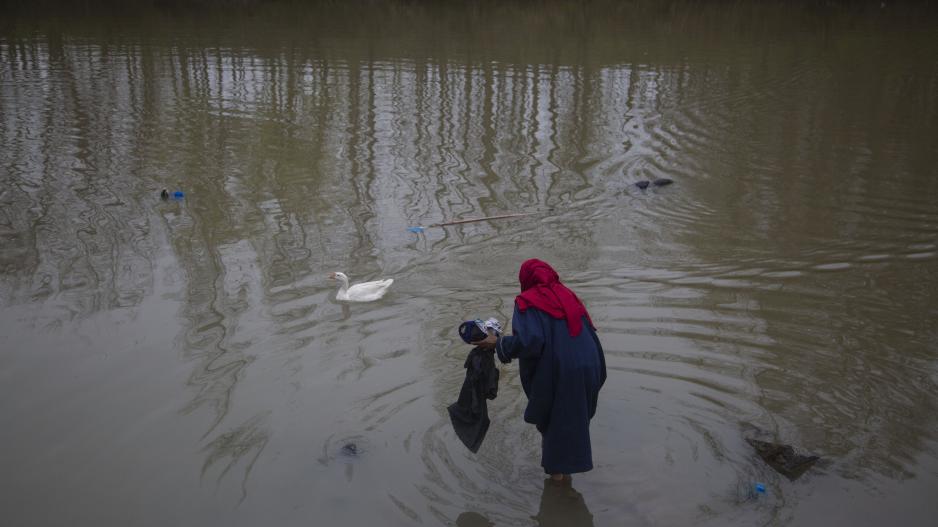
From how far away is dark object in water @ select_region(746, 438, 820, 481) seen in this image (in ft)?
17.9

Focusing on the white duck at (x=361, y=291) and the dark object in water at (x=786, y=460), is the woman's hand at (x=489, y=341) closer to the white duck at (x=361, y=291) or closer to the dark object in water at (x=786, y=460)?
the dark object in water at (x=786, y=460)

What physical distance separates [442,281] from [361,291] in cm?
96

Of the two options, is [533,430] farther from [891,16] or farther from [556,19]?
[891,16]

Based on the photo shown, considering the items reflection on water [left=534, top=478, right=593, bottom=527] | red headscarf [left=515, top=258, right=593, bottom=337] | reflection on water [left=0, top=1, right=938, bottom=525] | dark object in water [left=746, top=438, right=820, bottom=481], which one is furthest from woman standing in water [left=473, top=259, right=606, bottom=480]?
dark object in water [left=746, top=438, right=820, bottom=481]

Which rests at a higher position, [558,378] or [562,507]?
[558,378]

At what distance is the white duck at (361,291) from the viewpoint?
26.3 feet

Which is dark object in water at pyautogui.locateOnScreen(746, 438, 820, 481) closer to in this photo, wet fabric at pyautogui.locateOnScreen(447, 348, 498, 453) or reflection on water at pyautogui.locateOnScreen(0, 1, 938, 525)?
reflection on water at pyautogui.locateOnScreen(0, 1, 938, 525)

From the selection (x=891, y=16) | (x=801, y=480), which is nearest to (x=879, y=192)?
(x=801, y=480)

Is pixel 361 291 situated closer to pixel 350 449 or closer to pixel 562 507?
pixel 350 449

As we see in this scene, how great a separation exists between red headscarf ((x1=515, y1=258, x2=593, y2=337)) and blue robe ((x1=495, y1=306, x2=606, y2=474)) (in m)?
0.05

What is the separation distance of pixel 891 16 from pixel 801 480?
2666 centimetres

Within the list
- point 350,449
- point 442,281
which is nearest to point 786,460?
point 350,449

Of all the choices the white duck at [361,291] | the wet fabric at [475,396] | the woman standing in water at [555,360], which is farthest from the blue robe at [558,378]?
the white duck at [361,291]

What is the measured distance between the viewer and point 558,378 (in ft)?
15.9
